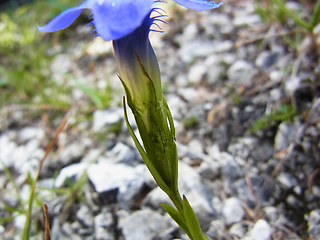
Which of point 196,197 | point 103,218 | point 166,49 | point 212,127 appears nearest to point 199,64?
point 166,49

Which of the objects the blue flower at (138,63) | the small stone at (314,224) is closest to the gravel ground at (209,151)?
the small stone at (314,224)

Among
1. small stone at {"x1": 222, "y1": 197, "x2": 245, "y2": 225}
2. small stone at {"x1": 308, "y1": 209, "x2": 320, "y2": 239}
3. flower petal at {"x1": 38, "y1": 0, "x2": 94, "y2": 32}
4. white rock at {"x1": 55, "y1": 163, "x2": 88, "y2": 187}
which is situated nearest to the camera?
flower petal at {"x1": 38, "y1": 0, "x2": 94, "y2": 32}

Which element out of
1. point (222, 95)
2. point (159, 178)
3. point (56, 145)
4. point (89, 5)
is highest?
point (89, 5)

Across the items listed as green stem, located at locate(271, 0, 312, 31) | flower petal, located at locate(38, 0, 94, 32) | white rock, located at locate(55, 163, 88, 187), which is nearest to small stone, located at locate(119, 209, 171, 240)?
white rock, located at locate(55, 163, 88, 187)

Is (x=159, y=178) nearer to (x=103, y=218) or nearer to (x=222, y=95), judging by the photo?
(x=103, y=218)

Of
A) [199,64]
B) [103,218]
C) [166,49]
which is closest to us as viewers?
[103,218]

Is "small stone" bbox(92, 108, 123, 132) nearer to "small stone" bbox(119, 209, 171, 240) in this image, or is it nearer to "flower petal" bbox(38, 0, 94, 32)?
"small stone" bbox(119, 209, 171, 240)
